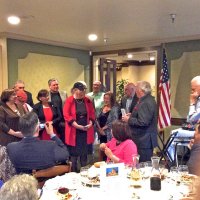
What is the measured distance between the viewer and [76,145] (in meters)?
4.27

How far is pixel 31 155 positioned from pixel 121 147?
0.84 meters

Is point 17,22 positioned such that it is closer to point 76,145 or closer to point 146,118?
point 76,145

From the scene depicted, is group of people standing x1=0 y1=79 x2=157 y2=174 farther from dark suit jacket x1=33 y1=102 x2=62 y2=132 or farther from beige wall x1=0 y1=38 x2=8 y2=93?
beige wall x1=0 y1=38 x2=8 y2=93

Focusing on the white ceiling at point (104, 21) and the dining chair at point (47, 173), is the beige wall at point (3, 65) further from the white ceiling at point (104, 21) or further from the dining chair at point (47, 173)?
the dining chair at point (47, 173)

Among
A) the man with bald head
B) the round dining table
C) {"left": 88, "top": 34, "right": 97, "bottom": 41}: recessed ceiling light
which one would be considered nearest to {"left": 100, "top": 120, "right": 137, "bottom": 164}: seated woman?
the round dining table

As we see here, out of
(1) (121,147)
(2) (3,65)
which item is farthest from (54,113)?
(1) (121,147)

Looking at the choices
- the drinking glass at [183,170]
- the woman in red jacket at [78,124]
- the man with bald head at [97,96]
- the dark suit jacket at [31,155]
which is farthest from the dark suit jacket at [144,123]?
the man with bald head at [97,96]

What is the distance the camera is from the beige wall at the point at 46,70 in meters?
6.09

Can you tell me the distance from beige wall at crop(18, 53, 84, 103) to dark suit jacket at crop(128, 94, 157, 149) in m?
3.12

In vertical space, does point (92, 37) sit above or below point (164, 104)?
above

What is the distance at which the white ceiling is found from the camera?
3.74 m

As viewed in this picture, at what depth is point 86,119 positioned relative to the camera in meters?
4.38

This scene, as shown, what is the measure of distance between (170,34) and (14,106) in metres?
3.32

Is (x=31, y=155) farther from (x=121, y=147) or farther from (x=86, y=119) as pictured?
(x=86, y=119)
